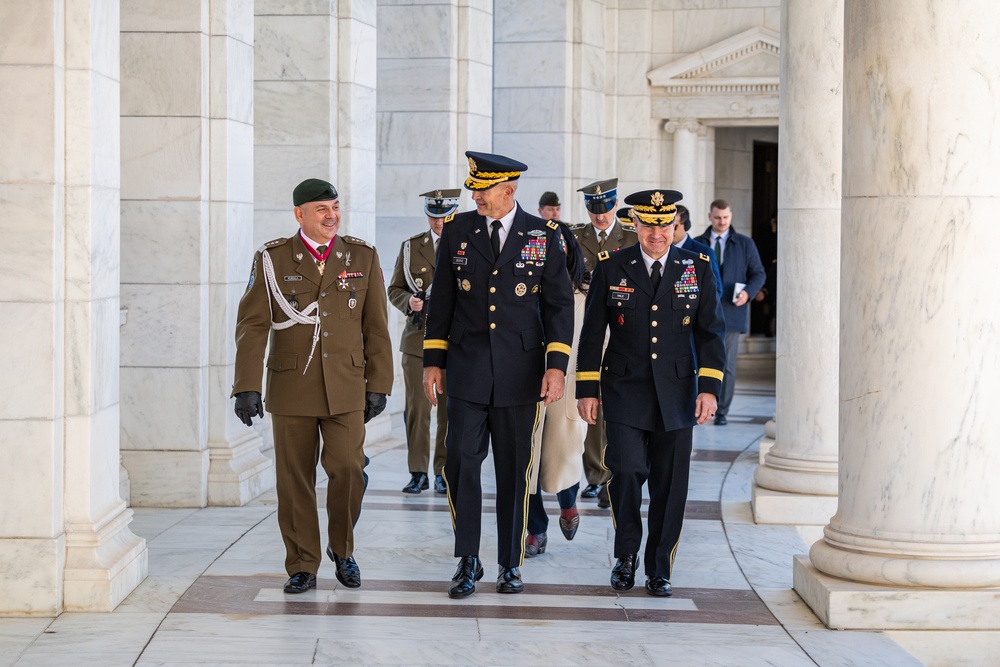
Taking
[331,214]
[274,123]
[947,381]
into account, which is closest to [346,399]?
[331,214]

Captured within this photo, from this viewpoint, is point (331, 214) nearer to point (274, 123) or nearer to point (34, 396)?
point (34, 396)

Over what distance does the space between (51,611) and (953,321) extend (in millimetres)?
4013

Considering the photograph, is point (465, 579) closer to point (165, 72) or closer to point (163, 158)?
point (163, 158)

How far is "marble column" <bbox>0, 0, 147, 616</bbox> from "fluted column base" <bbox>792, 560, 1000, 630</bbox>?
3114mm

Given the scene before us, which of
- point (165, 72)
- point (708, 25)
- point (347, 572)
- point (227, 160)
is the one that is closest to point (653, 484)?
point (347, 572)

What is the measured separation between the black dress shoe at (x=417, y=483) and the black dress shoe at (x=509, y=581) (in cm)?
274

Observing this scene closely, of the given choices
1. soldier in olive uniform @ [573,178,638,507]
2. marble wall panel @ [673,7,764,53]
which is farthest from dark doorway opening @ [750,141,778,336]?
soldier in olive uniform @ [573,178,638,507]

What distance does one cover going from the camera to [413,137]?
13.2 m

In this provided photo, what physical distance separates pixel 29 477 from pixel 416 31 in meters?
7.97

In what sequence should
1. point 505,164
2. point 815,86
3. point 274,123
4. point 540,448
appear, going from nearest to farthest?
point 505,164 → point 540,448 → point 815,86 → point 274,123

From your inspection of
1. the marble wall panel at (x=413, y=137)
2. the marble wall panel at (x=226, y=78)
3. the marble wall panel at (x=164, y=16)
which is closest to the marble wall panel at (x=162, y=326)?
the marble wall panel at (x=226, y=78)

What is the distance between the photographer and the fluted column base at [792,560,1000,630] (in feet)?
19.3

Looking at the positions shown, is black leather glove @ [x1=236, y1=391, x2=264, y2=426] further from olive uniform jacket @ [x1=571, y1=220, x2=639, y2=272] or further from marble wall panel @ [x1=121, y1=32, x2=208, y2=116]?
olive uniform jacket @ [x1=571, y1=220, x2=639, y2=272]

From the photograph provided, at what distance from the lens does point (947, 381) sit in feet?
19.6
